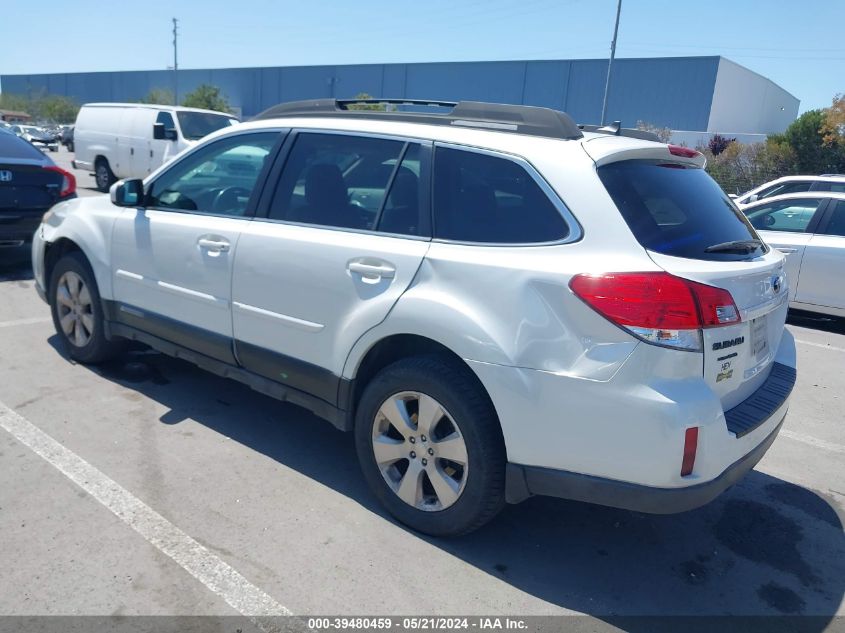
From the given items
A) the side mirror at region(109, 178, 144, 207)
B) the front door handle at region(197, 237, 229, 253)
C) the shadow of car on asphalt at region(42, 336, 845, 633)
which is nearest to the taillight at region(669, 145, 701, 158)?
the shadow of car on asphalt at region(42, 336, 845, 633)

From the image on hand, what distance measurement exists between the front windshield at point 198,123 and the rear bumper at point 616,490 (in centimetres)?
1369

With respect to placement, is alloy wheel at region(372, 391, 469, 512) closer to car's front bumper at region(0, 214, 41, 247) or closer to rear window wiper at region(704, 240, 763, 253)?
rear window wiper at region(704, 240, 763, 253)

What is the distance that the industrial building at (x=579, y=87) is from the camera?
50094 millimetres

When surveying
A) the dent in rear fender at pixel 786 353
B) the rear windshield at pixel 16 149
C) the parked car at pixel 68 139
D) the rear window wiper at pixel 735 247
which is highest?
the rear window wiper at pixel 735 247

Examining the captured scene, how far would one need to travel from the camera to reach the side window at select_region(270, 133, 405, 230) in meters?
3.45

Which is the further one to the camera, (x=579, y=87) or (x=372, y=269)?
(x=579, y=87)

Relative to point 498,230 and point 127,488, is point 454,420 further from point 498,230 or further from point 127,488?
point 127,488

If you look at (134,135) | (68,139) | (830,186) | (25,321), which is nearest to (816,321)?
(830,186)

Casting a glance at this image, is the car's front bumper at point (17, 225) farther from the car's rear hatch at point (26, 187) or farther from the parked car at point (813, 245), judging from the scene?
the parked car at point (813, 245)

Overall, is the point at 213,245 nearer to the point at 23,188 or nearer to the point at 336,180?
the point at 336,180

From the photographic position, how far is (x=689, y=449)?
258cm

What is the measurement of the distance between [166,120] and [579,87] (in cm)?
4425

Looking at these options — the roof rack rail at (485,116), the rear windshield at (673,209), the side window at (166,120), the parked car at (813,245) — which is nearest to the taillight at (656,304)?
the rear windshield at (673,209)

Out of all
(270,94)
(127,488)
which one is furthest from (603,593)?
(270,94)
